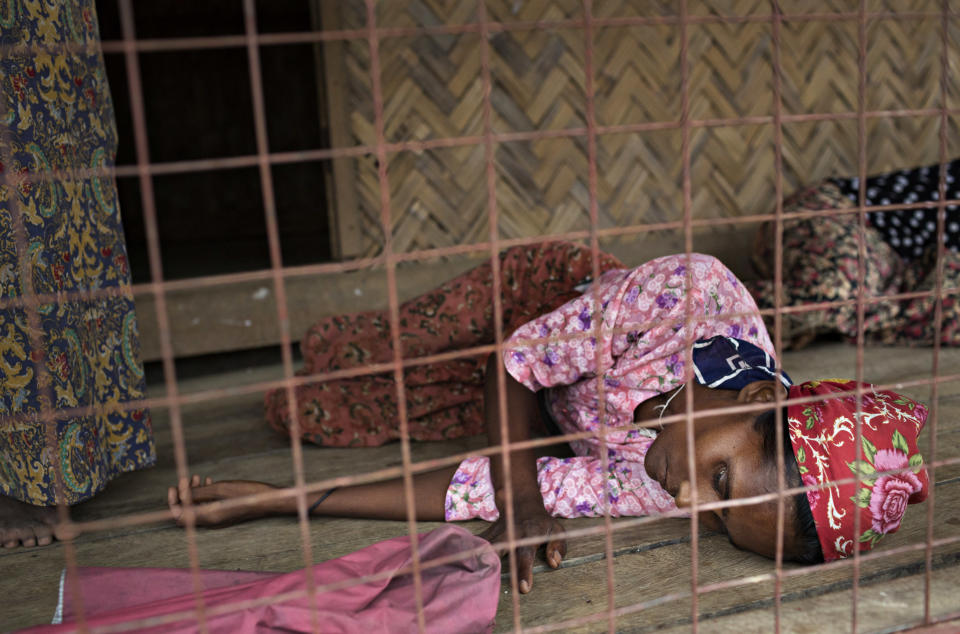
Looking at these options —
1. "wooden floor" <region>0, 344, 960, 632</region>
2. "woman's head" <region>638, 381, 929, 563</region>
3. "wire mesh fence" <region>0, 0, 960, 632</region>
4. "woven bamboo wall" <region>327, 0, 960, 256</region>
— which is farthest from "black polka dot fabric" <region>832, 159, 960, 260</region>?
"woman's head" <region>638, 381, 929, 563</region>

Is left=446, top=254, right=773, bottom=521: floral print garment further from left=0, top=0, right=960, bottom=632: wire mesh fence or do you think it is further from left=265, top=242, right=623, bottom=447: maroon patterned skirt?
left=265, top=242, right=623, bottom=447: maroon patterned skirt

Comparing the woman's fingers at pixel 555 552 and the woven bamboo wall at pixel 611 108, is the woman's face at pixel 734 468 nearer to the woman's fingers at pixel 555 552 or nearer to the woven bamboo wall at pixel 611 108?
the woman's fingers at pixel 555 552

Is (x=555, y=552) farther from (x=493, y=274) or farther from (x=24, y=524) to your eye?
(x=24, y=524)

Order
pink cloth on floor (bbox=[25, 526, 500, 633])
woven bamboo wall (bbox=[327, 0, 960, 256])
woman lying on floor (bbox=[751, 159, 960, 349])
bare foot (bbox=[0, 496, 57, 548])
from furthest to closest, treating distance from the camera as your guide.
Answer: woven bamboo wall (bbox=[327, 0, 960, 256])
woman lying on floor (bbox=[751, 159, 960, 349])
bare foot (bbox=[0, 496, 57, 548])
pink cloth on floor (bbox=[25, 526, 500, 633])

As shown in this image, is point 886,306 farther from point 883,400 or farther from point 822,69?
point 883,400

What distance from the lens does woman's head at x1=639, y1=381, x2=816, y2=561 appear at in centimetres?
156

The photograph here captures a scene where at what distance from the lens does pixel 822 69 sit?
414 cm

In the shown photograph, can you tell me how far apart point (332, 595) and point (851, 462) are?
0.93 metres

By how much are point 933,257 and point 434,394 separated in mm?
2226

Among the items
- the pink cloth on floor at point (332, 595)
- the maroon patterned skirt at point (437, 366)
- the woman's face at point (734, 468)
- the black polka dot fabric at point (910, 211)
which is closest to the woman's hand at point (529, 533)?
the pink cloth on floor at point (332, 595)

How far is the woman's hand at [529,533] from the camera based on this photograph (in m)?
1.61

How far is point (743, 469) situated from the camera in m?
1.57

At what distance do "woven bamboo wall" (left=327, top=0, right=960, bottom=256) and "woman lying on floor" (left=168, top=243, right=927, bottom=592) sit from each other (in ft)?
3.33

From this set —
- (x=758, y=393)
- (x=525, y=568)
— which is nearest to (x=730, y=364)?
(x=758, y=393)
